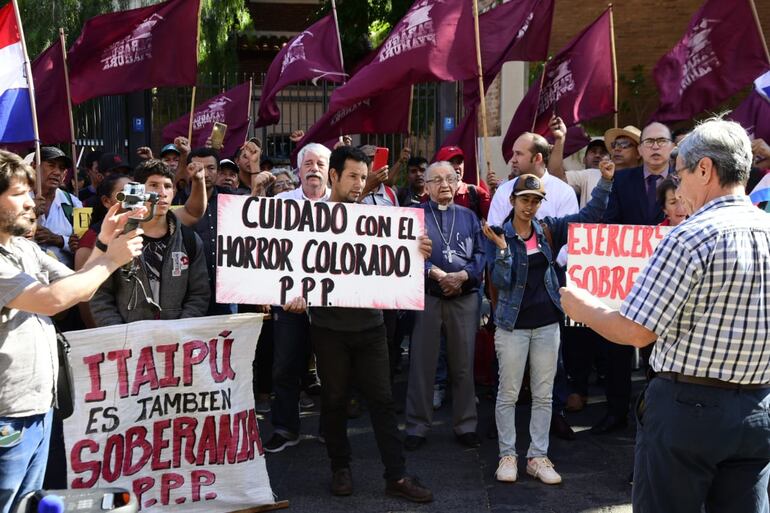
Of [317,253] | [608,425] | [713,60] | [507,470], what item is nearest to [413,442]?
[507,470]

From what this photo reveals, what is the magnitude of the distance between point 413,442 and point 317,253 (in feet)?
5.82

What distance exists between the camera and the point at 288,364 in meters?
5.94

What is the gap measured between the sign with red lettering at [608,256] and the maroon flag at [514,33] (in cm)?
282

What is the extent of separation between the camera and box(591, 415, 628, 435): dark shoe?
6379 millimetres

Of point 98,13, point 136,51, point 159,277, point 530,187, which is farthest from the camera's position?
point 98,13

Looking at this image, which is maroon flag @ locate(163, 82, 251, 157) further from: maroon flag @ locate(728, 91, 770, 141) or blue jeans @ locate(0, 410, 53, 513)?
blue jeans @ locate(0, 410, 53, 513)

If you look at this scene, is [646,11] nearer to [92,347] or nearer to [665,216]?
[665,216]

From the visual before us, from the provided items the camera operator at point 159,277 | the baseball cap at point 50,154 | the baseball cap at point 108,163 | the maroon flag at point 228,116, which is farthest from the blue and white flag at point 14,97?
the maroon flag at point 228,116

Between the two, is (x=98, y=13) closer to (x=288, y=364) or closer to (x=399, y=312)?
(x=399, y=312)

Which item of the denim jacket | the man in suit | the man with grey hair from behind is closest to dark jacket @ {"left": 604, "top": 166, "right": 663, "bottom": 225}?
the man in suit

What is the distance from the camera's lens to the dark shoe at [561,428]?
6300 mm

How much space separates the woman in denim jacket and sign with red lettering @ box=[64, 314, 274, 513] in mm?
1589

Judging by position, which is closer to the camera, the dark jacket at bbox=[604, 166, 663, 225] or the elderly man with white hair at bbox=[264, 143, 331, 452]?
the elderly man with white hair at bbox=[264, 143, 331, 452]

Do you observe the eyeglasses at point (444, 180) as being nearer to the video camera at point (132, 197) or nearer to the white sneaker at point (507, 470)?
the white sneaker at point (507, 470)
